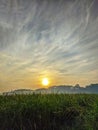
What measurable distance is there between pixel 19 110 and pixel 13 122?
22.6 inches

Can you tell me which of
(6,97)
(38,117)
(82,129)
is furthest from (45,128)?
(6,97)

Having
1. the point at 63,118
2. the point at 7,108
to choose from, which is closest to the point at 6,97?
the point at 7,108

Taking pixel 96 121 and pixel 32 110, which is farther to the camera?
pixel 32 110

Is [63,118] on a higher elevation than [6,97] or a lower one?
lower

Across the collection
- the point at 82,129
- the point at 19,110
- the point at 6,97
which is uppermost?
the point at 6,97

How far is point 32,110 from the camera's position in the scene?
1210cm

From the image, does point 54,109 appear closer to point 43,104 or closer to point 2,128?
point 43,104

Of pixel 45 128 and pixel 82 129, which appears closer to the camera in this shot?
pixel 82 129

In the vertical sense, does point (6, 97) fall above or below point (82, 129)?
above

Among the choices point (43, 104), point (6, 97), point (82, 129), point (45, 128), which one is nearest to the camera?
point (82, 129)

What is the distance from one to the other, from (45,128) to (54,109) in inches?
37.8

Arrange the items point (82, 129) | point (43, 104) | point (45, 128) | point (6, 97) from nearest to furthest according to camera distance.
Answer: point (82, 129)
point (45, 128)
point (43, 104)
point (6, 97)

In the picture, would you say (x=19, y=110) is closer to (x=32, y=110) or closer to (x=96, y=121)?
(x=32, y=110)

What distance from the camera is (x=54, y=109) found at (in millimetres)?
12352
